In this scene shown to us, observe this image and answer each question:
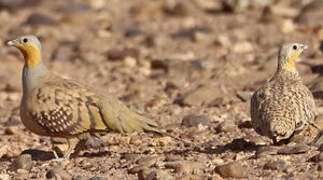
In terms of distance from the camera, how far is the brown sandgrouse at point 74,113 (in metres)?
7.73

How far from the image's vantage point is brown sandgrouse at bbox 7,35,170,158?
Answer: 7734 mm

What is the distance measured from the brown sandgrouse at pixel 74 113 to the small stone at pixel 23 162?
0.31 meters

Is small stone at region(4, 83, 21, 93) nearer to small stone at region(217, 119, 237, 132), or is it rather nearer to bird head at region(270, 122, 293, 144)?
small stone at region(217, 119, 237, 132)

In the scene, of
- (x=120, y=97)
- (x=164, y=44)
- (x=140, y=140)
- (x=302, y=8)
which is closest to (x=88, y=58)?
(x=164, y=44)

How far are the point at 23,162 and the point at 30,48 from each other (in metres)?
1.29

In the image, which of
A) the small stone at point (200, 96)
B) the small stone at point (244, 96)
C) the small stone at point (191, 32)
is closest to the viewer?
the small stone at point (244, 96)

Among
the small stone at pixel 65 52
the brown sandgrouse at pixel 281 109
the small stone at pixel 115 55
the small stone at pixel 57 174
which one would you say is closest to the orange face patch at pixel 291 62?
the brown sandgrouse at pixel 281 109

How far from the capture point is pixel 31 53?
8312 mm

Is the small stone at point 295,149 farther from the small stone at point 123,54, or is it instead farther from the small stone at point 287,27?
the small stone at point 287,27

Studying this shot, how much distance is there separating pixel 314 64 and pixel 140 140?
3525 millimetres

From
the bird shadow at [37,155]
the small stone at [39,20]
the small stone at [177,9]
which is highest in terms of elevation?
the small stone at [177,9]

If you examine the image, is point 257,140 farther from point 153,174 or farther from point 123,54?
point 123,54

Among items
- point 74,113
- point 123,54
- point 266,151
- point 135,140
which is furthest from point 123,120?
point 123,54

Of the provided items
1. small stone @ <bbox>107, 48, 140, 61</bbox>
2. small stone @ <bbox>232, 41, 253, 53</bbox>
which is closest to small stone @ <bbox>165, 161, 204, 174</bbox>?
small stone @ <bbox>232, 41, 253, 53</bbox>
